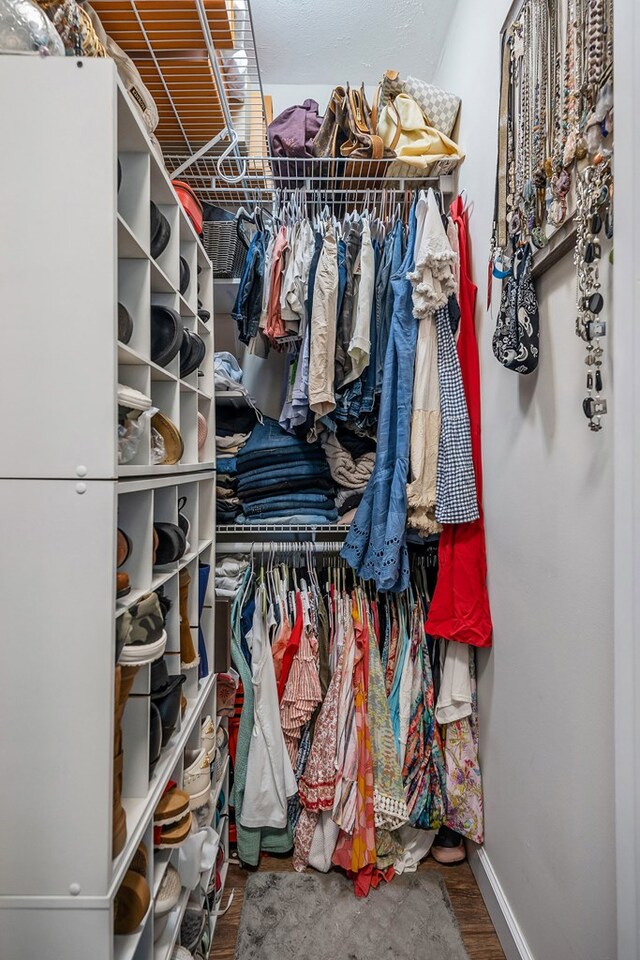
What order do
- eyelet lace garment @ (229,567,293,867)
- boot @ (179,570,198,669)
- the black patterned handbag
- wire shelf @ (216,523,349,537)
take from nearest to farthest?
1. the black patterned handbag
2. boot @ (179,570,198,669)
3. eyelet lace garment @ (229,567,293,867)
4. wire shelf @ (216,523,349,537)

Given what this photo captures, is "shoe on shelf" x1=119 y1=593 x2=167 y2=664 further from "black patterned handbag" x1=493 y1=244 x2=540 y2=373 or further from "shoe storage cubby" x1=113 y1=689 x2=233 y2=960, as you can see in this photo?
"black patterned handbag" x1=493 y1=244 x2=540 y2=373

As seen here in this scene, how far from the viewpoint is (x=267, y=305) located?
1583mm

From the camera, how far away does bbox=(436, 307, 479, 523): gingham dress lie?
1.43 m

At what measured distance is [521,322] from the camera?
3.48 feet

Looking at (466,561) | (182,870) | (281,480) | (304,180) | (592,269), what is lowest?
(182,870)

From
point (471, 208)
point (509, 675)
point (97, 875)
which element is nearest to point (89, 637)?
point (97, 875)

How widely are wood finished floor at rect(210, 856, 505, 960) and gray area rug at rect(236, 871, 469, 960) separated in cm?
2

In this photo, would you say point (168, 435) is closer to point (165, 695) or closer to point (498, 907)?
point (165, 695)

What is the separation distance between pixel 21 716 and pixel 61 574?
21 cm

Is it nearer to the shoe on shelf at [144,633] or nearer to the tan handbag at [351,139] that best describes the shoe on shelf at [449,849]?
the shoe on shelf at [144,633]

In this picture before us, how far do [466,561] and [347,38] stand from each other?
6.26ft

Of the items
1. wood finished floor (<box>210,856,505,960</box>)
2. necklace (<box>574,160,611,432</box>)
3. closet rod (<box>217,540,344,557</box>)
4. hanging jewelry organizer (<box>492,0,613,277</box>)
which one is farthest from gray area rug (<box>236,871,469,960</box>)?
hanging jewelry organizer (<box>492,0,613,277</box>)

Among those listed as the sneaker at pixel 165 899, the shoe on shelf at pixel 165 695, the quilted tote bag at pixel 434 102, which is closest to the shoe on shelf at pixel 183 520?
the shoe on shelf at pixel 165 695

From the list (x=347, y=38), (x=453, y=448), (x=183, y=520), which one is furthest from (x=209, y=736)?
(x=347, y=38)
